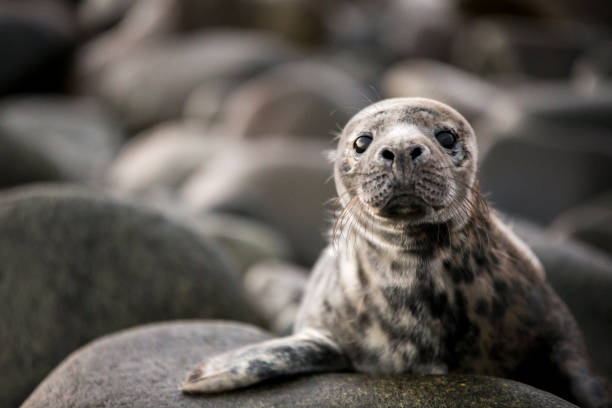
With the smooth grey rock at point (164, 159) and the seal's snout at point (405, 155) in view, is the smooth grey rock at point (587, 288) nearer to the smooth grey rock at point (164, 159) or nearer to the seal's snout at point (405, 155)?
the seal's snout at point (405, 155)

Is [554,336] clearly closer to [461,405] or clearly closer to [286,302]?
[461,405]

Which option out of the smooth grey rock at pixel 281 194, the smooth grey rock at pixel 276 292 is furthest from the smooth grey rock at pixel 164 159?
the smooth grey rock at pixel 276 292

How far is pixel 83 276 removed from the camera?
338cm

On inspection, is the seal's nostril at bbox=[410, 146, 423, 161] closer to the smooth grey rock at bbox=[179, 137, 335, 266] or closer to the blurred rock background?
the blurred rock background

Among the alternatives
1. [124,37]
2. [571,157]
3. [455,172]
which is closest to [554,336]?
[455,172]

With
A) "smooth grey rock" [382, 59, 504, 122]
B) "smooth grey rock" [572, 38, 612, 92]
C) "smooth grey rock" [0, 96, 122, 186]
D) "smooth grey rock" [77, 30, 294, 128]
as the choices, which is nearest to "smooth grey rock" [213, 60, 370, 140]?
"smooth grey rock" [382, 59, 504, 122]

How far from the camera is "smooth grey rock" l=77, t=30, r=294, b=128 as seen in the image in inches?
440

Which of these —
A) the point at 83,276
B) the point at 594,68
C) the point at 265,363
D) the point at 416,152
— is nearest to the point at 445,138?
the point at 416,152

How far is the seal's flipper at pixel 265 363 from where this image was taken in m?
2.31

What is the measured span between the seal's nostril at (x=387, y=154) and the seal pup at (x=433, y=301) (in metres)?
0.03

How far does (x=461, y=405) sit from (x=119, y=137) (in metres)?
9.97

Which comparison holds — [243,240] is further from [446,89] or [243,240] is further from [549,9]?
[549,9]

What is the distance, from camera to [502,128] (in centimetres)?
639

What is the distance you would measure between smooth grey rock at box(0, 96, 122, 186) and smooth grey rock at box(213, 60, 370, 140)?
2135 millimetres
